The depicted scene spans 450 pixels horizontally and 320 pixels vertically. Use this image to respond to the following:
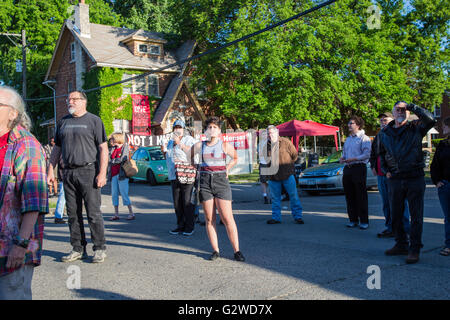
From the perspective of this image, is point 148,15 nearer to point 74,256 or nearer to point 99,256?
point 74,256

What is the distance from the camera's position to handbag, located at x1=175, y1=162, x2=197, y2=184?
7.34m

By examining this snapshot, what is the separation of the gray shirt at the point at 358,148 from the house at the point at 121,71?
77.3 feet

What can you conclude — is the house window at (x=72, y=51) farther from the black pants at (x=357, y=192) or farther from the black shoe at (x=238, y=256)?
the black shoe at (x=238, y=256)

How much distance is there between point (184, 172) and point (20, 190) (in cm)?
485

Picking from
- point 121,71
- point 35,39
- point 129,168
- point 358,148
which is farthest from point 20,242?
point 35,39

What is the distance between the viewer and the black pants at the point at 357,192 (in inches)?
295

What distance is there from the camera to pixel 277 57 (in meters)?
26.8

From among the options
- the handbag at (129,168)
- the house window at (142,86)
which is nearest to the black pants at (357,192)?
the handbag at (129,168)

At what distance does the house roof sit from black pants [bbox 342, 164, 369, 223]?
80.7 ft

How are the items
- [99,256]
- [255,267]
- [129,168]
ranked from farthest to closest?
[129,168]
[99,256]
[255,267]

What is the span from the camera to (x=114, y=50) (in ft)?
102

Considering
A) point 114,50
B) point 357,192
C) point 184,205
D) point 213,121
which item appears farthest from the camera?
point 114,50
